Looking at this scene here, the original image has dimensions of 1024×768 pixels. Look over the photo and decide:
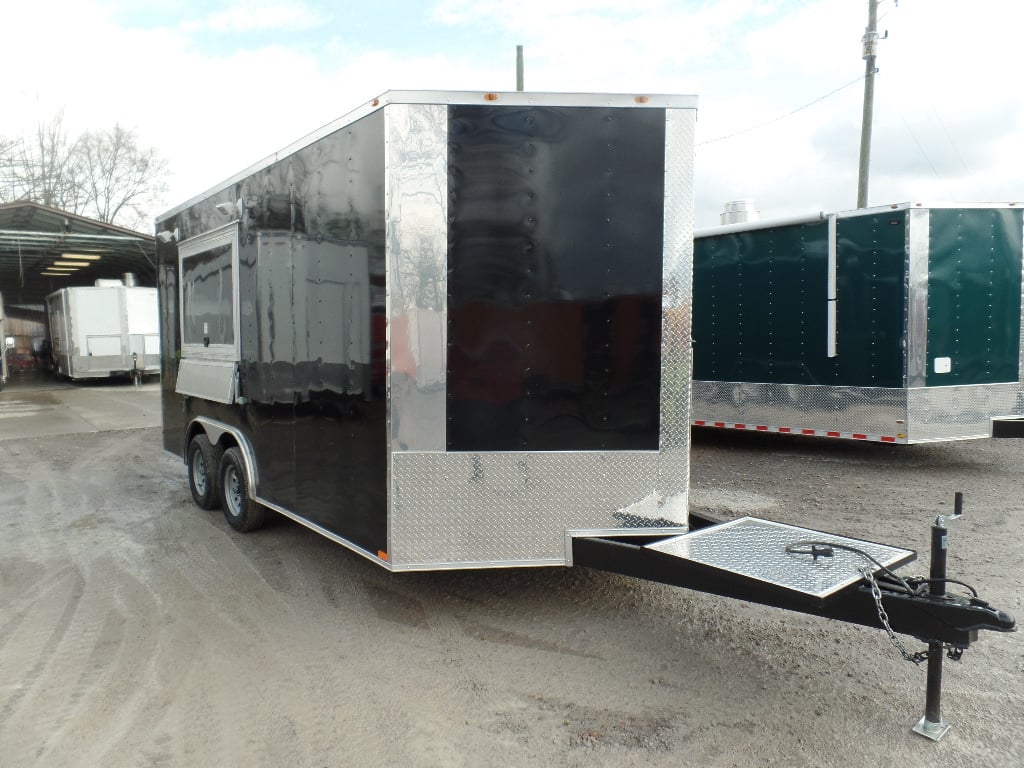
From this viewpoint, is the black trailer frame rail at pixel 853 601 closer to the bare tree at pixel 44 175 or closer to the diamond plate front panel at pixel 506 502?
the diamond plate front panel at pixel 506 502

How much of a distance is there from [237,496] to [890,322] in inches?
259

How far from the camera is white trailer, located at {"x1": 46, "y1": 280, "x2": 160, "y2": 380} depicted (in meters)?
21.2

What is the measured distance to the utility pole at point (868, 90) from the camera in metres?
15.1

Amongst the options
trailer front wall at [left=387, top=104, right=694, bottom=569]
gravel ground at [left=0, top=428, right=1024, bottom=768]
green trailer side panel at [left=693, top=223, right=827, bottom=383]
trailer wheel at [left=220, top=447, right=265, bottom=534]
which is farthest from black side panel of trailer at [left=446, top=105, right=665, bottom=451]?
green trailer side panel at [left=693, top=223, right=827, bottom=383]

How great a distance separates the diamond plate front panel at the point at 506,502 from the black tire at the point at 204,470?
3.09 meters

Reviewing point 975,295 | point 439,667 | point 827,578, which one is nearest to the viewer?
point 827,578

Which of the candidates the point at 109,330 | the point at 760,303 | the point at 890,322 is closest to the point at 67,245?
the point at 109,330

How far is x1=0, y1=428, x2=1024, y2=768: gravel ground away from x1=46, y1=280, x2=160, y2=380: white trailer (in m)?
16.9

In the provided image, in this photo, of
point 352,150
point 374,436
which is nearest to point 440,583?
point 374,436

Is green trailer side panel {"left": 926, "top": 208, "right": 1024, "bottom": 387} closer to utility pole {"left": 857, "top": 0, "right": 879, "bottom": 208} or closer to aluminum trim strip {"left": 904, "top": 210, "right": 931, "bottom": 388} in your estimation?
aluminum trim strip {"left": 904, "top": 210, "right": 931, "bottom": 388}

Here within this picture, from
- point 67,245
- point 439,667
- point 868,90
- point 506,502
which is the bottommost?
point 439,667

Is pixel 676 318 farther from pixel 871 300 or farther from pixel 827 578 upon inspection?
pixel 871 300

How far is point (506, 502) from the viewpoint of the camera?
394 centimetres

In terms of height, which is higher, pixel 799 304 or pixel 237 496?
pixel 799 304
